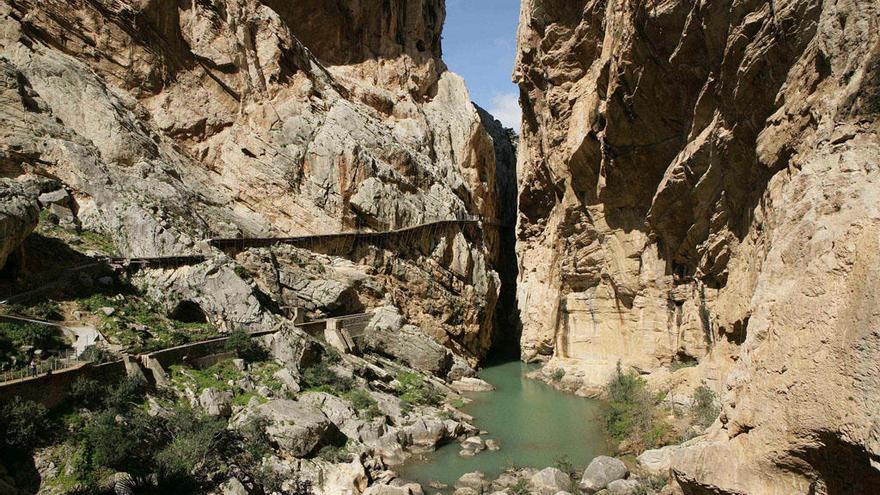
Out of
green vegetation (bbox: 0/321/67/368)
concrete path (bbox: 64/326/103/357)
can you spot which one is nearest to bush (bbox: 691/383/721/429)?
concrete path (bbox: 64/326/103/357)

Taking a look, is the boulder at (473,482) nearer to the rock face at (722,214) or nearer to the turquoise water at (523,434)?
the turquoise water at (523,434)

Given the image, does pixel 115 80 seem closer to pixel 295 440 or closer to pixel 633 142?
pixel 295 440

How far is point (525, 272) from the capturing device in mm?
45688

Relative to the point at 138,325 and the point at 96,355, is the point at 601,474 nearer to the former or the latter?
the point at 96,355

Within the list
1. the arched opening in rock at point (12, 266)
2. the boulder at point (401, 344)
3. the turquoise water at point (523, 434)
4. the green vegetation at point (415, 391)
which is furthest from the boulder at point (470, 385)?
the arched opening in rock at point (12, 266)

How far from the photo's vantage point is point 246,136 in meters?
35.7

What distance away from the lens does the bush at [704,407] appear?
1986cm

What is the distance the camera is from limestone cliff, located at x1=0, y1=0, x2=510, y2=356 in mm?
26281

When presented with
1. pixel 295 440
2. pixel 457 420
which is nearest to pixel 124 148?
pixel 295 440

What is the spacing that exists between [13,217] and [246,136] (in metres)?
18.7

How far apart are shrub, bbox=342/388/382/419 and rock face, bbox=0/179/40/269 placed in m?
12.9

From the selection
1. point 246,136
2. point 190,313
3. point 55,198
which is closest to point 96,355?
point 190,313

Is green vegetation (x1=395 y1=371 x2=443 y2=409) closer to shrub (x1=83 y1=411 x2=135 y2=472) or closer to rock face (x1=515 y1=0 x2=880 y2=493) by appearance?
rock face (x1=515 y1=0 x2=880 y2=493)

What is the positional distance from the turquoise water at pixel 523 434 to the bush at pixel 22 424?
34.6 feet
